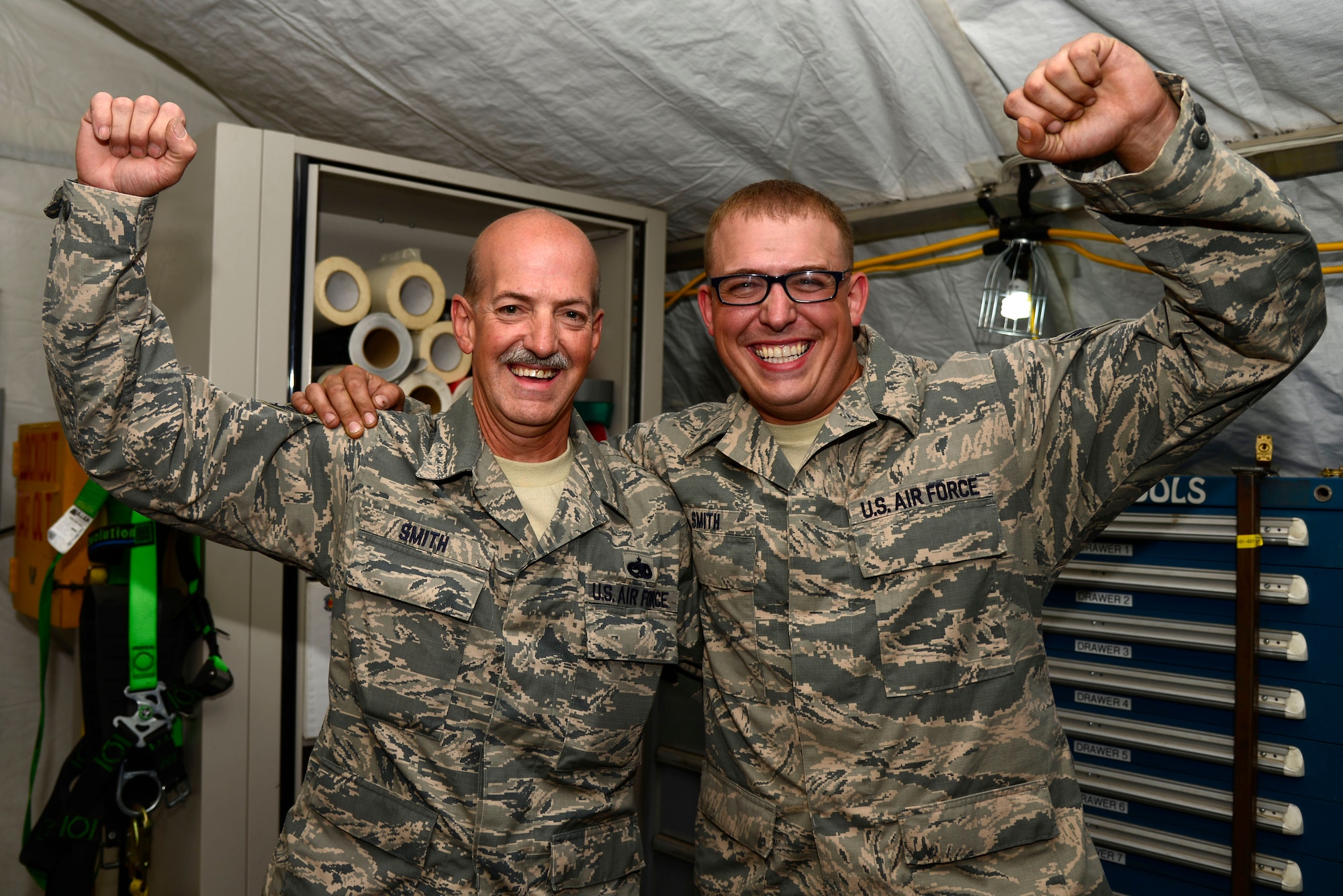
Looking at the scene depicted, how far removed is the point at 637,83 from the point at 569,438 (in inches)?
35.2

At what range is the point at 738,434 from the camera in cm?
166

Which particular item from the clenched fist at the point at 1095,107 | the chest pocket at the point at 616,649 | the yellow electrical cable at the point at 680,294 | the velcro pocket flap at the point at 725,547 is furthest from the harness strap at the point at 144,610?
the clenched fist at the point at 1095,107

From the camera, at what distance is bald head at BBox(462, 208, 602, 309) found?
158 centimetres

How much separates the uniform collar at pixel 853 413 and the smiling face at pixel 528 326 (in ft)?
0.88

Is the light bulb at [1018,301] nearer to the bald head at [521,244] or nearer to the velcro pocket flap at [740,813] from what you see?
the bald head at [521,244]

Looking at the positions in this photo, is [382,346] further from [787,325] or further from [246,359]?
[787,325]

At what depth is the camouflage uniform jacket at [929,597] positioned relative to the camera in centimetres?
142

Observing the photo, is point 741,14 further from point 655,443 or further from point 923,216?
point 655,443

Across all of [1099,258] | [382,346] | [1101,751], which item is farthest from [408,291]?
[1101,751]

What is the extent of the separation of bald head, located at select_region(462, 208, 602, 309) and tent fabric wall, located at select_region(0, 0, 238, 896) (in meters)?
1.48

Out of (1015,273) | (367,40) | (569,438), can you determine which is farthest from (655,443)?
(367,40)

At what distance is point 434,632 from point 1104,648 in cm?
143

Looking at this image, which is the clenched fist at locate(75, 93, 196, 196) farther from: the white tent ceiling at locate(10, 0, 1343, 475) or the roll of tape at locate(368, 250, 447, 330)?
the roll of tape at locate(368, 250, 447, 330)

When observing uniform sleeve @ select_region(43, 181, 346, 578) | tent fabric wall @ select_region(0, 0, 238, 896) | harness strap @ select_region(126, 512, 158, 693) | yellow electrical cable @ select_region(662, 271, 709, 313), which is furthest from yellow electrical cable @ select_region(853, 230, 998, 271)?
tent fabric wall @ select_region(0, 0, 238, 896)
